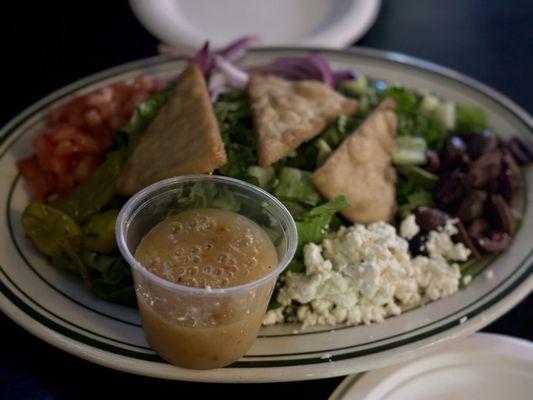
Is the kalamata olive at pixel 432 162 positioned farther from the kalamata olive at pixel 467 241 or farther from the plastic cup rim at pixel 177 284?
the plastic cup rim at pixel 177 284

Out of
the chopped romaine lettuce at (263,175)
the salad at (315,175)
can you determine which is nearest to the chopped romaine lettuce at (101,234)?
the salad at (315,175)

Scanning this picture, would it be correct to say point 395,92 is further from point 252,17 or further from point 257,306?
point 257,306

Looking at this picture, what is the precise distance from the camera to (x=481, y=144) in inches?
94.1

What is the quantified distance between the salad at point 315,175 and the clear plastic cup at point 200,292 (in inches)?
1.7

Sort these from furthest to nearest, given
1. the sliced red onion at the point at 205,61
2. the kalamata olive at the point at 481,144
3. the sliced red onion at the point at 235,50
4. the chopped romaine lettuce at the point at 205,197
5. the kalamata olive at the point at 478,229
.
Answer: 1. the sliced red onion at the point at 235,50
2. the sliced red onion at the point at 205,61
3. the kalamata olive at the point at 481,144
4. the kalamata olive at the point at 478,229
5. the chopped romaine lettuce at the point at 205,197

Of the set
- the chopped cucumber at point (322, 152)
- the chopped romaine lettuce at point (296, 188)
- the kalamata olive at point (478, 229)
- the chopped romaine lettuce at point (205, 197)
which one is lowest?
the kalamata olive at point (478, 229)

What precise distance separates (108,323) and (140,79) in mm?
1086

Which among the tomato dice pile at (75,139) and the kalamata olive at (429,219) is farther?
the tomato dice pile at (75,139)

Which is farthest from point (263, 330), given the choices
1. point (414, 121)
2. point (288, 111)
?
point (414, 121)

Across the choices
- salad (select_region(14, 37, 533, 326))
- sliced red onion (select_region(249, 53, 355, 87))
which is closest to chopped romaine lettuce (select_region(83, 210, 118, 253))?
salad (select_region(14, 37, 533, 326))

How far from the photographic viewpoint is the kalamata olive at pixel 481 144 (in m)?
2.37

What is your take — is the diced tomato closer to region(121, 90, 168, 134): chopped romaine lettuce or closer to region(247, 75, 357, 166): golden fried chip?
region(121, 90, 168, 134): chopped romaine lettuce

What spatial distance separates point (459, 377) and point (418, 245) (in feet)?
1.42

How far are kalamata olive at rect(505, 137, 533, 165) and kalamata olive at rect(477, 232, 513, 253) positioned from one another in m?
0.43
